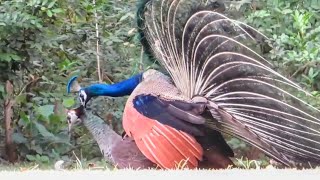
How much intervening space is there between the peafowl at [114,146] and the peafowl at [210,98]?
0.07 m

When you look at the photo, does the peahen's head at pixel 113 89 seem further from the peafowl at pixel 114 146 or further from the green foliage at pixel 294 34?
the green foliage at pixel 294 34

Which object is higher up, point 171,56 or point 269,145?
point 171,56

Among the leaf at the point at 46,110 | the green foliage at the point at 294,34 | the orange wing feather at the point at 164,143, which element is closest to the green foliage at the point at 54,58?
the leaf at the point at 46,110

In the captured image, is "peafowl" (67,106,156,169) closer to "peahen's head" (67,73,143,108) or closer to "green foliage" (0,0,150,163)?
"peahen's head" (67,73,143,108)

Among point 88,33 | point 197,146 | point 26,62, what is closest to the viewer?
point 197,146

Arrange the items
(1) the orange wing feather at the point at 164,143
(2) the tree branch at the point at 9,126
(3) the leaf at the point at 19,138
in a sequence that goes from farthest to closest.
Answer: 1. (3) the leaf at the point at 19,138
2. (2) the tree branch at the point at 9,126
3. (1) the orange wing feather at the point at 164,143

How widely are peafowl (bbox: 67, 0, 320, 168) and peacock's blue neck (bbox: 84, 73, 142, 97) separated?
2 cm

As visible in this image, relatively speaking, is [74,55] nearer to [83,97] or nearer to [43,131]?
[43,131]

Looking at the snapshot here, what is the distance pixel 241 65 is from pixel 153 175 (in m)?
1.51

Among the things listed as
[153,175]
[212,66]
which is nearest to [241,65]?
[212,66]

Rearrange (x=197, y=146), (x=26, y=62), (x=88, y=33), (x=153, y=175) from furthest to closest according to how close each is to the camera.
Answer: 1. (x=88, y=33)
2. (x=26, y=62)
3. (x=197, y=146)
4. (x=153, y=175)

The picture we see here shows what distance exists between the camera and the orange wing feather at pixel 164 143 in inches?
194

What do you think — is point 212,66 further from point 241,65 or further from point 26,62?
point 26,62

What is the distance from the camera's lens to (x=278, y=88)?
5078mm
